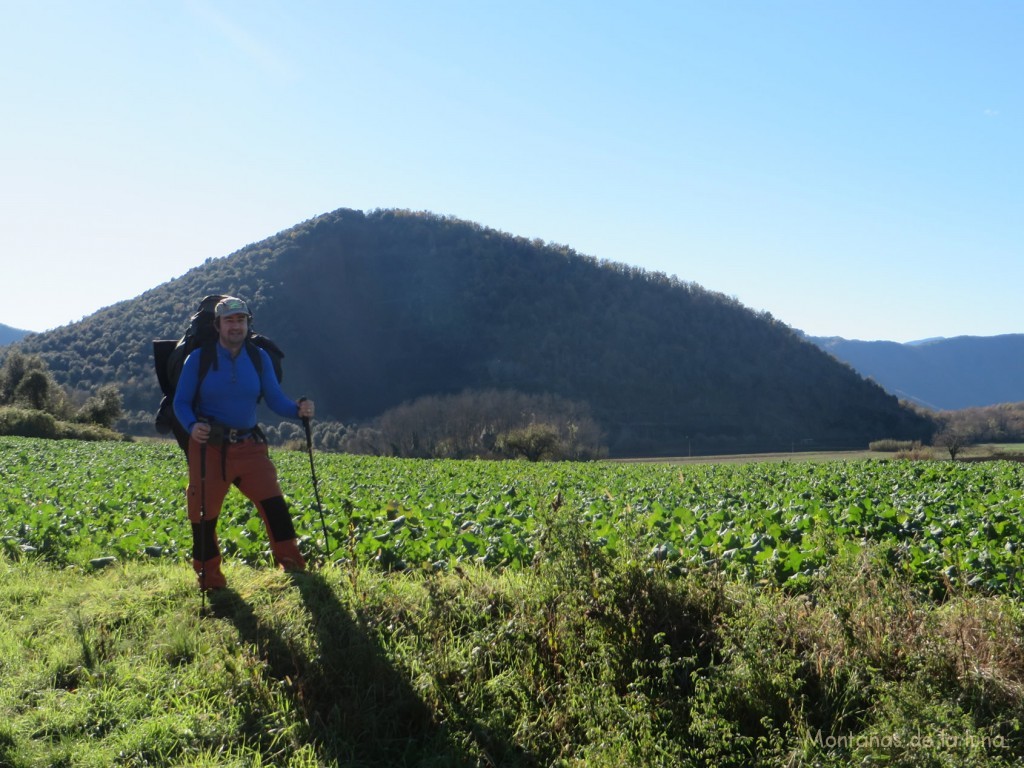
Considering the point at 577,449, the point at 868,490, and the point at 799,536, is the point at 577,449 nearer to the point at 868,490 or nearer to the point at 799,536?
the point at 868,490

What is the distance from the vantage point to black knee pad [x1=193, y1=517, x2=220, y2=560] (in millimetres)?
5477

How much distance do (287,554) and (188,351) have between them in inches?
66.2

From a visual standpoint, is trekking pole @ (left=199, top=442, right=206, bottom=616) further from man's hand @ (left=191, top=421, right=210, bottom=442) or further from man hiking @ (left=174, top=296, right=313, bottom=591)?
man's hand @ (left=191, top=421, right=210, bottom=442)

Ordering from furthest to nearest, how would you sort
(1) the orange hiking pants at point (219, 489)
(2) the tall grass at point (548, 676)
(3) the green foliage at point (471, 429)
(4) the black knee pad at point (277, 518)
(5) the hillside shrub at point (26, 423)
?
1. (3) the green foliage at point (471, 429)
2. (5) the hillside shrub at point (26, 423)
3. (4) the black knee pad at point (277, 518)
4. (1) the orange hiking pants at point (219, 489)
5. (2) the tall grass at point (548, 676)

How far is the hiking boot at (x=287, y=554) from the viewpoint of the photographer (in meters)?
5.84

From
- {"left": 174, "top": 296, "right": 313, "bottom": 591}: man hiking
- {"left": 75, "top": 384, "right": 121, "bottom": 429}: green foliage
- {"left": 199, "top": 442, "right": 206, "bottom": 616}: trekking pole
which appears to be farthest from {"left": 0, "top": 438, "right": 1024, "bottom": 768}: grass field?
{"left": 75, "top": 384, "right": 121, "bottom": 429}: green foliage

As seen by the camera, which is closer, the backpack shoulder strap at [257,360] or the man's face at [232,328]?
the man's face at [232,328]

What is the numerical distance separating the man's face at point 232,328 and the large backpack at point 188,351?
3.9 inches

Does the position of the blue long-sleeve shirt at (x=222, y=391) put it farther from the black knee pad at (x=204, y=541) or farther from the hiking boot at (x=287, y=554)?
the hiking boot at (x=287, y=554)

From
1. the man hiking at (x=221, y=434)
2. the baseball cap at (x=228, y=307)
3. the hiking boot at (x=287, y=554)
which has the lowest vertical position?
the hiking boot at (x=287, y=554)

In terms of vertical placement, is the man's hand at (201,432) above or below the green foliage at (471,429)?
above

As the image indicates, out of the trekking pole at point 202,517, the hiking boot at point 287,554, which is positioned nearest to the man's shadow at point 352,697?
the trekking pole at point 202,517

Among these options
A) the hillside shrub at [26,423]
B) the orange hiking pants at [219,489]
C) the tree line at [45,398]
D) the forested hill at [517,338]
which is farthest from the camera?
the forested hill at [517,338]

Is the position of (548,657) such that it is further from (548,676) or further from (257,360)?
(257,360)
